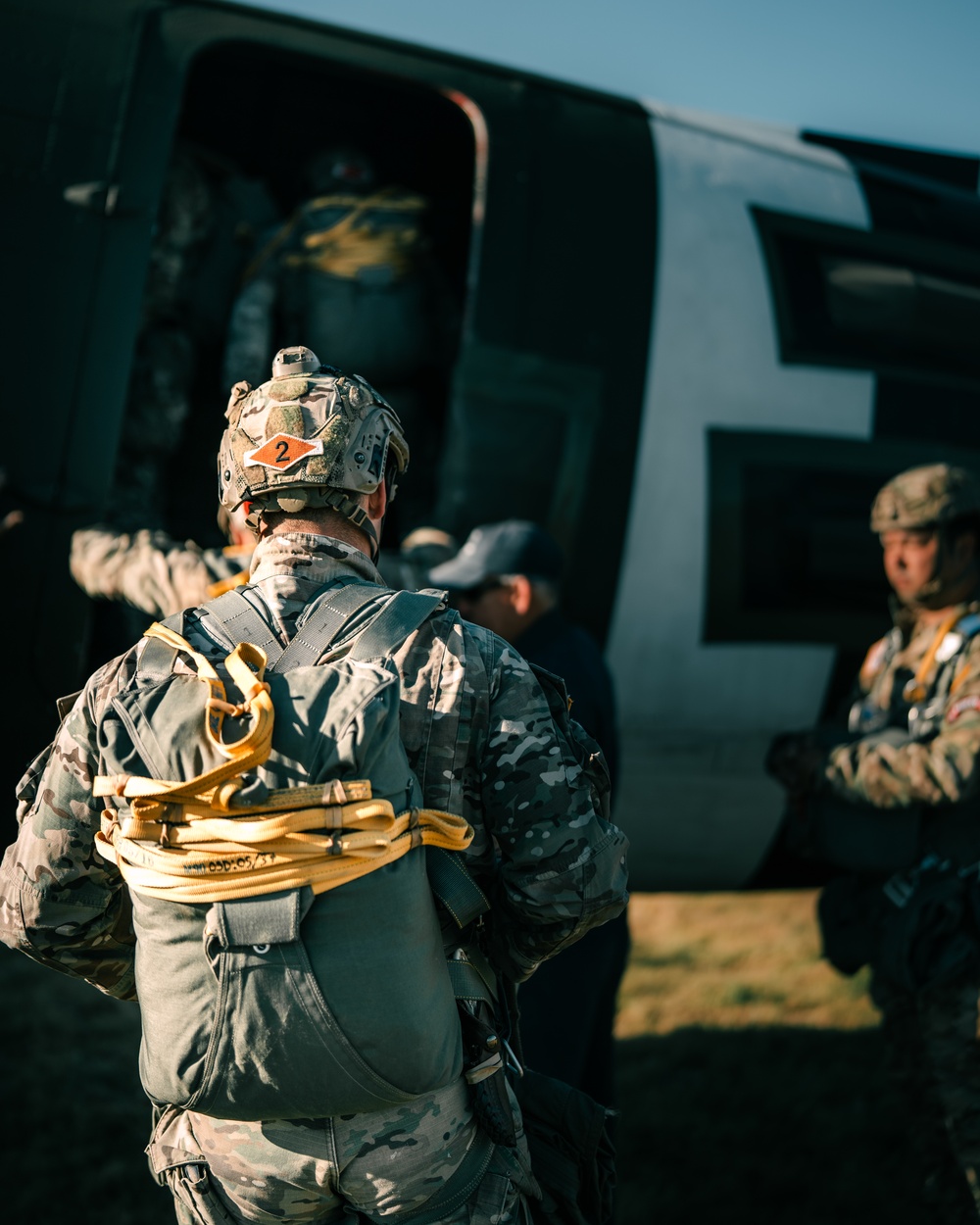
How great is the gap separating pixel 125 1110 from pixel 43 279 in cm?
288

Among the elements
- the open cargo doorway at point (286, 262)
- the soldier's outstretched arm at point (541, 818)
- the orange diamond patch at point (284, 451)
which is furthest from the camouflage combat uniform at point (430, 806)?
the open cargo doorway at point (286, 262)

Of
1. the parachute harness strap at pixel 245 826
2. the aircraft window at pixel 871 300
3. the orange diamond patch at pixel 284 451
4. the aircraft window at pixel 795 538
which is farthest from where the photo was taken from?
the aircraft window at pixel 871 300

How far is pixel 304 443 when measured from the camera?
6.14 feet

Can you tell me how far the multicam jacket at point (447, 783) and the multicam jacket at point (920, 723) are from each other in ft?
5.04

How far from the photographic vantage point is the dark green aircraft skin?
10.9 feet

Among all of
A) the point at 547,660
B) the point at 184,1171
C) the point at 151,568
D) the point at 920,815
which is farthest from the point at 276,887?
the point at 920,815

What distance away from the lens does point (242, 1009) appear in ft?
5.29

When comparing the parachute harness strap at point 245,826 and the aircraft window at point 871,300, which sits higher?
the aircraft window at point 871,300

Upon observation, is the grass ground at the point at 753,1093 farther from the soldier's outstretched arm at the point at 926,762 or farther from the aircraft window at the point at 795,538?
the aircraft window at the point at 795,538

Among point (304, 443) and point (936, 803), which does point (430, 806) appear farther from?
point (936, 803)

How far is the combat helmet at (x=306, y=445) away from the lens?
1874 millimetres

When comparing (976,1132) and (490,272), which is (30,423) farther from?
(976,1132)

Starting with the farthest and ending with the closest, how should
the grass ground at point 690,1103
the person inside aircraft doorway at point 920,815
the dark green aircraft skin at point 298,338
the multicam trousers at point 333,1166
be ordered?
1. the grass ground at point 690,1103
2. the dark green aircraft skin at point 298,338
3. the person inside aircraft doorway at point 920,815
4. the multicam trousers at point 333,1166

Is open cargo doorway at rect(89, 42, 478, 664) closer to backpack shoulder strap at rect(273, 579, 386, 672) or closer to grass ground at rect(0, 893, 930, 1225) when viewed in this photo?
grass ground at rect(0, 893, 930, 1225)
